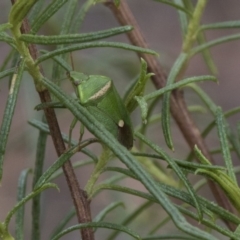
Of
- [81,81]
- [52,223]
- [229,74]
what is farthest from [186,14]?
[229,74]

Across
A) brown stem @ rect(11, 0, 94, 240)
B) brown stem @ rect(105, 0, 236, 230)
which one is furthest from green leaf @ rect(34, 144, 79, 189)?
brown stem @ rect(105, 0, 236, 230)

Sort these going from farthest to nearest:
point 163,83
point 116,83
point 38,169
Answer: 1. point 116,83
2. point 163,83
3. point 38,169

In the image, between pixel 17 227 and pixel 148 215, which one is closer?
pixel 17 227

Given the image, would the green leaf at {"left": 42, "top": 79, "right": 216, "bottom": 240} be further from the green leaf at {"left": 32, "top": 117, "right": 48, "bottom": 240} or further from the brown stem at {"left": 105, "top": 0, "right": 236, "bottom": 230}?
the brown stem at {"left": 105, "top": 0, "right": 236, "bottom": 230}

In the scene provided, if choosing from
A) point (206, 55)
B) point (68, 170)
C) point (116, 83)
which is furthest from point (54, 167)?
point (116, 83)

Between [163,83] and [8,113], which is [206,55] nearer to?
[163,83]

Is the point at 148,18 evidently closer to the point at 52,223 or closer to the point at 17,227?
the point at 52,223
